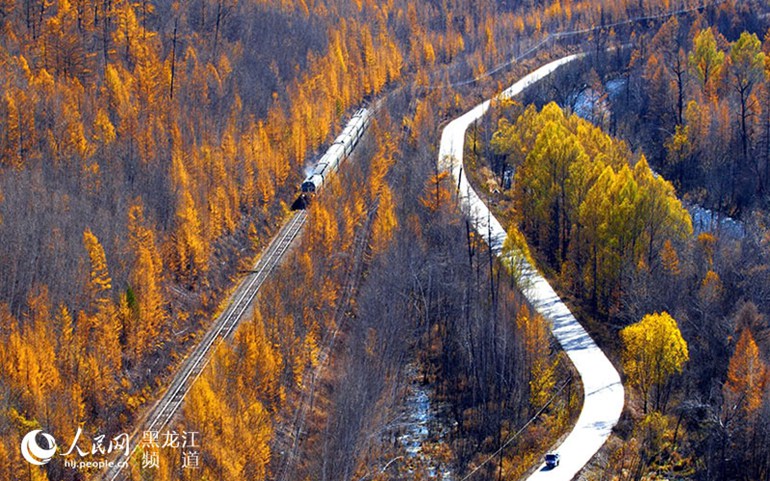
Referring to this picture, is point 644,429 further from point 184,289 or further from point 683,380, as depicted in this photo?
point 184,289

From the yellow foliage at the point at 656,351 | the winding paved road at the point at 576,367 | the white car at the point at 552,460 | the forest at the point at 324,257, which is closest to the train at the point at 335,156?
the forest at the point at 324,257

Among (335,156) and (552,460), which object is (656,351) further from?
(335,156)

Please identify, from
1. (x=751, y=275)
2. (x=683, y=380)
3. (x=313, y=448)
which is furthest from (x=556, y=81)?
(x=313, y=448)

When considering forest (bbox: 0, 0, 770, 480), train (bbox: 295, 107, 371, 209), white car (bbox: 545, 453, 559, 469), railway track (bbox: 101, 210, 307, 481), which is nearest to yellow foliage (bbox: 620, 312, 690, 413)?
forest (bbox: 0, 0, 770, 480)

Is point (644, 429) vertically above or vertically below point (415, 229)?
below

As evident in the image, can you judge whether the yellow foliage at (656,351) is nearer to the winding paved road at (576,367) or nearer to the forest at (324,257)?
the forest at (324,257)

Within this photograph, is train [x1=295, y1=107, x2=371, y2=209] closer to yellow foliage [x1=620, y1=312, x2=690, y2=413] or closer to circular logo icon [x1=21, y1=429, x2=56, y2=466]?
yellow foliage [x1=620, y1=312, x2=690, y2=413]

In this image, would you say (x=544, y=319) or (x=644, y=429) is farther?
(x=544, y=319)
